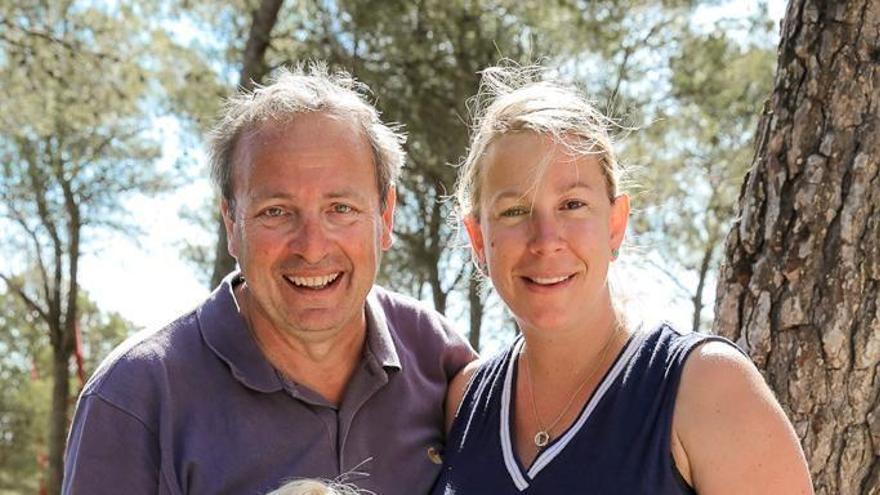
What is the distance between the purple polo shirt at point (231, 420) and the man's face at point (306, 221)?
0.16m

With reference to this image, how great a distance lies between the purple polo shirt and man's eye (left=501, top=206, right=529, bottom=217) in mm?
617

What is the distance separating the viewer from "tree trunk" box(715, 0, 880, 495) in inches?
126

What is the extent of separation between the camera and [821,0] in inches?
132

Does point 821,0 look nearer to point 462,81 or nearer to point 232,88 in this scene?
point 462,81

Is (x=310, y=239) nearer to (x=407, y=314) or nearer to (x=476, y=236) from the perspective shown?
(x=476, y=236)

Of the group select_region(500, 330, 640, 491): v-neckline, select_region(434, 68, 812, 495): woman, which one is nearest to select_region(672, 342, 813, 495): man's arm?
select_region(434, 68, 812, 495): woman

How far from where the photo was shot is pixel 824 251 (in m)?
3.24

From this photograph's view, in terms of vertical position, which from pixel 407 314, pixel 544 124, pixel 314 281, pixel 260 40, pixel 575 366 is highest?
pixel 260 40

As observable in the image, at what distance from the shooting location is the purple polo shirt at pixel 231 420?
8.53 feet

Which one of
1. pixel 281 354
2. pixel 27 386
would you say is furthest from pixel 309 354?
pixel 27 386

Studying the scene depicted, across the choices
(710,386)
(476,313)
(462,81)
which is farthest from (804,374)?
(476,313)

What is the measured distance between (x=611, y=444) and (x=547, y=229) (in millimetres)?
511

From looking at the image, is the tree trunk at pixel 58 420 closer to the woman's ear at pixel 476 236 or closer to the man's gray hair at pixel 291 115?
the man's gray hair at pixel 291 115

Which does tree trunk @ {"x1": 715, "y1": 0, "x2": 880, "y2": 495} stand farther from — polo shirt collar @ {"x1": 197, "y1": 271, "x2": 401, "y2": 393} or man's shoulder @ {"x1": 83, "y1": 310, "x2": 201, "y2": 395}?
man's shoulder @ {"x1": 83, "y1": 310, "x2": 201, "y2": 395}
